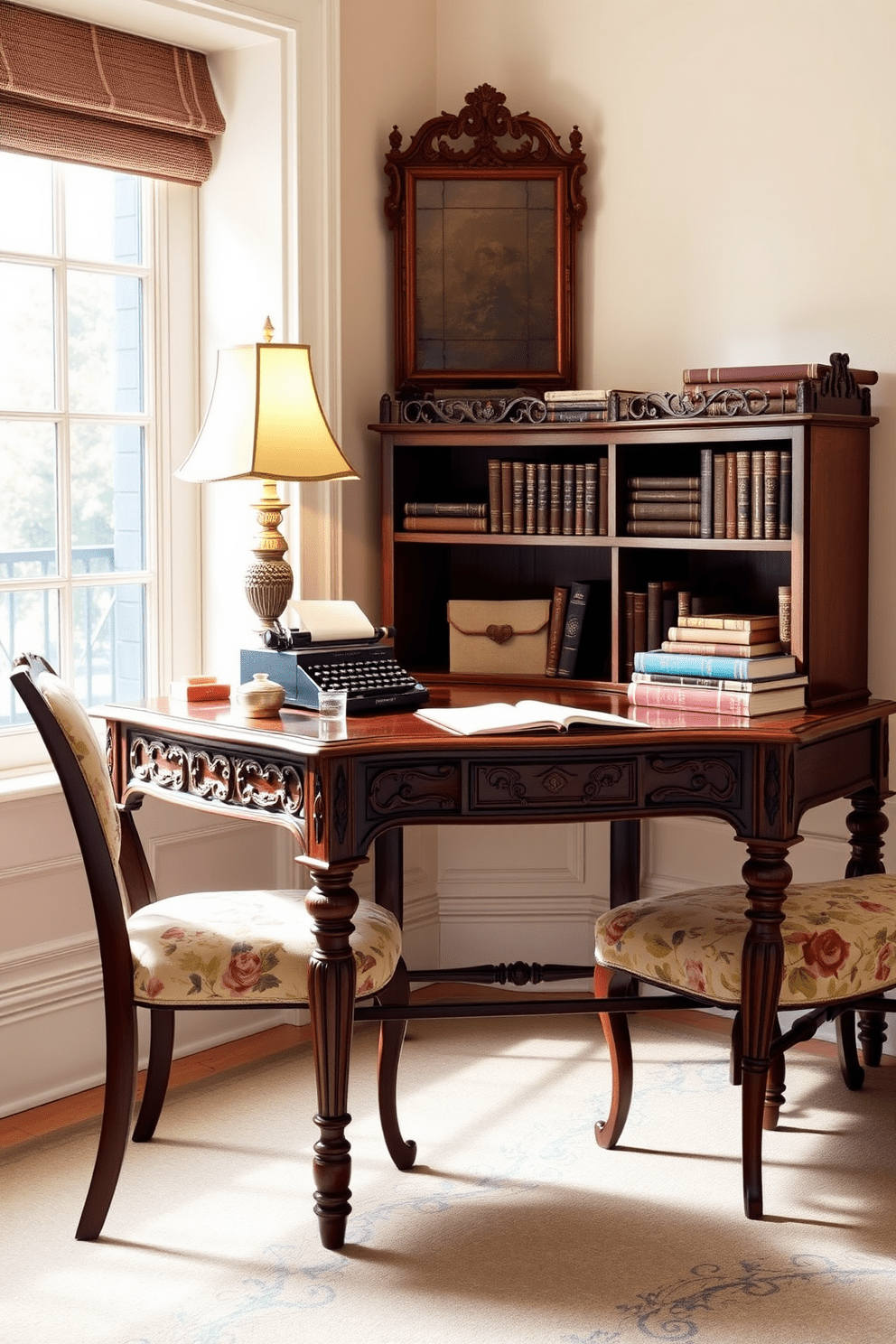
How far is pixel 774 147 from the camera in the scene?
3367 millimetres

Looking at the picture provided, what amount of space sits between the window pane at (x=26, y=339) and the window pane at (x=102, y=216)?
0.41 feet

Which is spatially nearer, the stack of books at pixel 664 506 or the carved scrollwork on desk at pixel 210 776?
the carved scrollwork on desk at pixel 210 776

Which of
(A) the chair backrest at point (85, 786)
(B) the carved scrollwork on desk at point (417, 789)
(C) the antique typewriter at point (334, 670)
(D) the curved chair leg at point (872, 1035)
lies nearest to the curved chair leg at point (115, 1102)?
(A) the chair backrest at point (85, 786)

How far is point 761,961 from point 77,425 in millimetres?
1933

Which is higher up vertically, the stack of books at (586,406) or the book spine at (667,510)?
the stack of books at (586,406)

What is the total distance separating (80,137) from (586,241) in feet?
4.08

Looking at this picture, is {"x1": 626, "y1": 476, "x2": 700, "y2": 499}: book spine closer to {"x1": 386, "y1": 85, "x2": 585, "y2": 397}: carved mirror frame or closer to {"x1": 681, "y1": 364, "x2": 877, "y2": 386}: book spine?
{"x1": 681, "y1": 364, "x2": 877, "y2": 386}: book spine

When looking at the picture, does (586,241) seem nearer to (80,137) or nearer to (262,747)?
(80,137)

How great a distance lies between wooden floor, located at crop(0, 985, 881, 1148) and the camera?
Answer: 119 inches

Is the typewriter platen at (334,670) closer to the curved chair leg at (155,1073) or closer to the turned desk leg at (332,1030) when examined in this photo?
the turned desk leg at (332,1030)

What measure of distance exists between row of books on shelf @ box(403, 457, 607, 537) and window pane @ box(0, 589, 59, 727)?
34.0 inches

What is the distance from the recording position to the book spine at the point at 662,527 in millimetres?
3180

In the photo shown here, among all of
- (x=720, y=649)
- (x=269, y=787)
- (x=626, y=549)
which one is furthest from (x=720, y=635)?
(x=269, y=787)

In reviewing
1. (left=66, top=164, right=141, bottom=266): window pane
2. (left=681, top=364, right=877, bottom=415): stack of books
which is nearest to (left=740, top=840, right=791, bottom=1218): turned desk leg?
(left=681, top=364, right=877, bottom=415): stack of books
